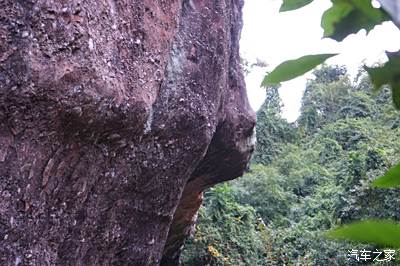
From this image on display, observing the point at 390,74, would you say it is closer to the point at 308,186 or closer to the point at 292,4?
the point at 292,4

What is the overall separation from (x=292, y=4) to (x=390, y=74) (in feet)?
0.37

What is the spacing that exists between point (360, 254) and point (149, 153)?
4339 mm

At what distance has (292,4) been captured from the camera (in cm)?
41

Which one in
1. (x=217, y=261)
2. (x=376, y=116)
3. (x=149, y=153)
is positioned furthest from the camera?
(x=376, y=116)

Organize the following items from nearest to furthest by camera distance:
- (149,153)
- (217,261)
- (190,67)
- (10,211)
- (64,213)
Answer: (10,211) < (64,213) < (149,153) < (190,67) < (217,261)

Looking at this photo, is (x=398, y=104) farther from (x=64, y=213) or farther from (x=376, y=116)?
(x=376, y=116)

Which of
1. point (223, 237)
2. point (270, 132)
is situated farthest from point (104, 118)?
point (270, 132)

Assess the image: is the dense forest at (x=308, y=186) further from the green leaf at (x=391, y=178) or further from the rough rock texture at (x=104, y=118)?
the green leaf at (x=391, y=178)

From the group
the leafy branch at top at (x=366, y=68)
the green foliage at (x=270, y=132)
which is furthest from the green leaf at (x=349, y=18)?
the green foliage at (x=270, y=132)

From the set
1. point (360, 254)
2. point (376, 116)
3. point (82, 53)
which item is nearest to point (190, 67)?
point (82, 53)

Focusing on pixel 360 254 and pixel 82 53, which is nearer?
pixel 82 53

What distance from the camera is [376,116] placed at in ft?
41.3

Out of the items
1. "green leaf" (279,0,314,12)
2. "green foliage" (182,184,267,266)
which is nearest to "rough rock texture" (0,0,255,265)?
"green leaf" (279,0,314,12)

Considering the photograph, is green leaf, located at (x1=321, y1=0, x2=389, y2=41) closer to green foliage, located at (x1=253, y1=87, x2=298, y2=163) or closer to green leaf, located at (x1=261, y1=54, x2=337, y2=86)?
green leaf, located at (x1=261, y1=54, x2=337, y2=86)
